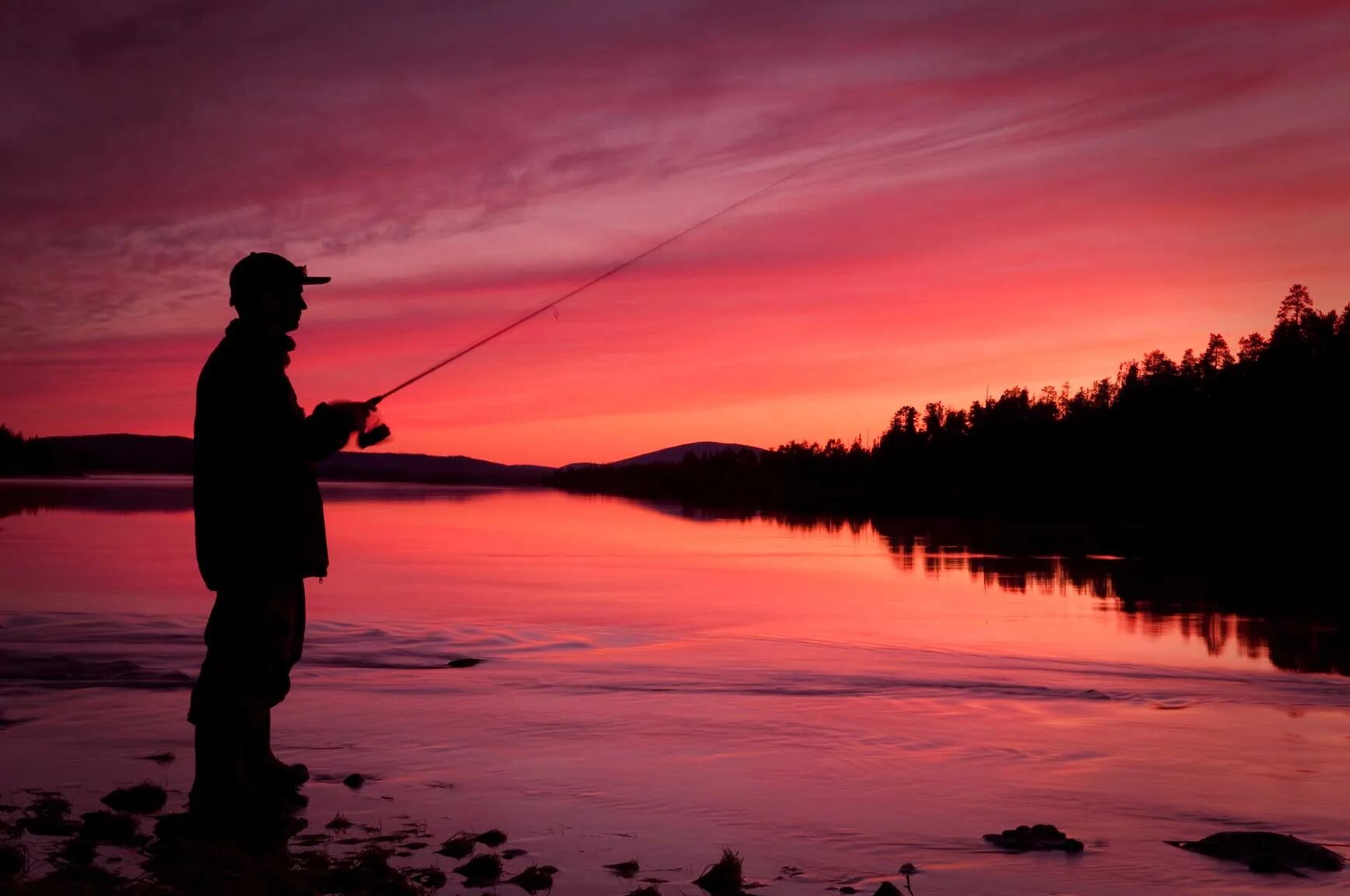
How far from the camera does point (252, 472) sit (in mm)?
5492

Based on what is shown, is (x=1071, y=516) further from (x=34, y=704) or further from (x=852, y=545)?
(x=34, y=704)

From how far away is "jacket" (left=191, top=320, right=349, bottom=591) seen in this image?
5469 millimetres

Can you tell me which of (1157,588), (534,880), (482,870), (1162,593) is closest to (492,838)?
(482,870)

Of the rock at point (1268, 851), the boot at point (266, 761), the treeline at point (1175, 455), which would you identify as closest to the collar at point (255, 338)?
the boot at point (266, 761)

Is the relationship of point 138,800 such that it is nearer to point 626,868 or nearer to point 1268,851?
point 626,868

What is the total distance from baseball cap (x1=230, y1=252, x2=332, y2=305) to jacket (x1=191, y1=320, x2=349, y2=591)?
345mm

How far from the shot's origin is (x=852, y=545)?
32.7 m

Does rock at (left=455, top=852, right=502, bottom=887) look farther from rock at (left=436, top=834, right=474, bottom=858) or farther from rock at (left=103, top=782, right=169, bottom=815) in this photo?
rock at (left=103, top=782, right=169, bottom=815)

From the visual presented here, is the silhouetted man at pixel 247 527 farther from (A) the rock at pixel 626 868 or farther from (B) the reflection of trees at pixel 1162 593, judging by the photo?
(B) the reflection of trees at pixel 1162 593

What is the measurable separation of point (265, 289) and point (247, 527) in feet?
3.69

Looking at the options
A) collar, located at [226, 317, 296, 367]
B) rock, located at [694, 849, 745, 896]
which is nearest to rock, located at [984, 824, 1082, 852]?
rock, located at [694, 849, 745, 896]

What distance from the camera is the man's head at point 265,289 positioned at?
5672 millimetres

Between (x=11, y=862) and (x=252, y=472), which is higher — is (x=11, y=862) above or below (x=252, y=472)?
below

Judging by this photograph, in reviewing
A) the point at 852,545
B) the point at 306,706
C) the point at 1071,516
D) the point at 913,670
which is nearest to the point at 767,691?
the point at 913,670
